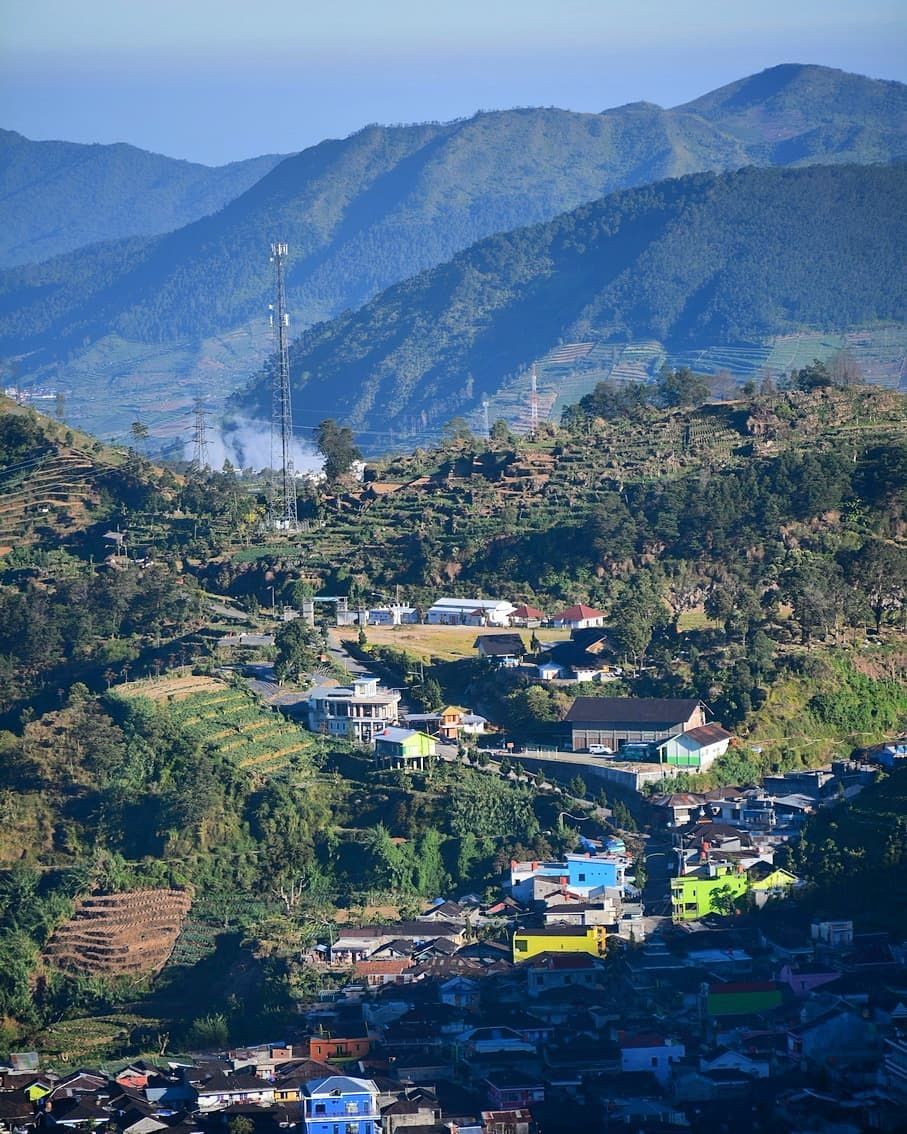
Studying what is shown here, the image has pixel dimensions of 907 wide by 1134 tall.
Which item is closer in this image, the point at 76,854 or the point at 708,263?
the point at 76,854

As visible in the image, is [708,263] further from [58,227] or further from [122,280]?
[58,227]

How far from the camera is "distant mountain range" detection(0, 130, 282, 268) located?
506ft

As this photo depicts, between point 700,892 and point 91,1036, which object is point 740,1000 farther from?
point 91,1036

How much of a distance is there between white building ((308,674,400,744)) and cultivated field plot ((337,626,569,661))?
224 centimetres

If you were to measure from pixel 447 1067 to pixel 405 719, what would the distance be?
932 centimetres

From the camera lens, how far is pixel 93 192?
15900 cm

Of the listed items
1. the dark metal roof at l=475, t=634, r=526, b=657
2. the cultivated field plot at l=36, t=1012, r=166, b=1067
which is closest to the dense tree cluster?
the dark metal roof at l=475, t=634, r=526, b=657

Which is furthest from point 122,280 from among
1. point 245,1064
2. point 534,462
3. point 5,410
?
point 245,1064

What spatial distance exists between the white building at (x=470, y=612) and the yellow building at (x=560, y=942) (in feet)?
35.2

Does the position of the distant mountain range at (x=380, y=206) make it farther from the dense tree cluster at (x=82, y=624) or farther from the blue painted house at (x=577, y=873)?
the blue painted house at (x=577, y=873)

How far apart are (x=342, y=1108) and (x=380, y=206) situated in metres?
104

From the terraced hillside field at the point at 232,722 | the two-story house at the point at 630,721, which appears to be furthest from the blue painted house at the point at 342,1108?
the two-story house at the point at 630,721

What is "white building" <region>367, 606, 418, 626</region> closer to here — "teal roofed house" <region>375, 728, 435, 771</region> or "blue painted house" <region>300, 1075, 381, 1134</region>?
"teal roofed house" <region>375, 728, 435, 771</region>

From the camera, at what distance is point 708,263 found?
3647 inches
